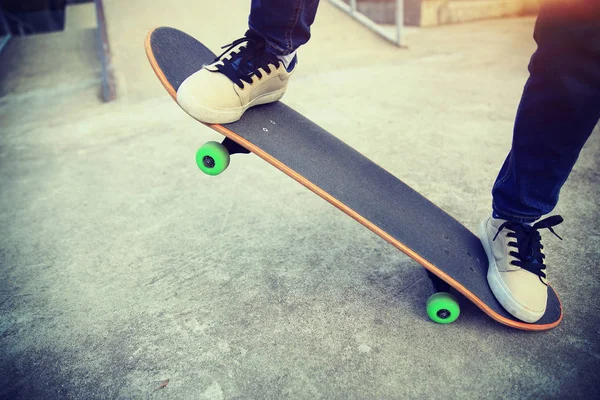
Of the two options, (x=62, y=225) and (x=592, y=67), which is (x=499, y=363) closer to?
(x=592, y=67)

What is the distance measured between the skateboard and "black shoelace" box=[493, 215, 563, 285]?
10 centimetres

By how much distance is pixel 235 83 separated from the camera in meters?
1.12

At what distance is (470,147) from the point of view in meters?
2.04

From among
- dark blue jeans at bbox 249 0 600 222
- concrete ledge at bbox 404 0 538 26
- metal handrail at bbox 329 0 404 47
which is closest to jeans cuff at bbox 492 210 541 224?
dark blue jeans at bbox 249 0 600 222

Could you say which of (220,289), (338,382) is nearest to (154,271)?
(220,289)

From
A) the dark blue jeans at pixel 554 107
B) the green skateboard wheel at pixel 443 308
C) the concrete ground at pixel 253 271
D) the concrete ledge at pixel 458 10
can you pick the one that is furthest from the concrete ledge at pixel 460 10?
the green skateboard wheel at pixel 443 308

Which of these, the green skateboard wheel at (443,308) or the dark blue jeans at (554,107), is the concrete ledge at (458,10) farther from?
the green skateboard wheel at (443,308)

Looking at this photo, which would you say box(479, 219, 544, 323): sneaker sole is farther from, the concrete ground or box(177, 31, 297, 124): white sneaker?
box(177, 31, 297, 124): white sneaker

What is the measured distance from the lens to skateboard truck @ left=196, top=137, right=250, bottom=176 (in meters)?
1.15

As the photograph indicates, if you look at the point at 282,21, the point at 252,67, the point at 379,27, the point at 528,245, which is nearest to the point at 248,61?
the point at 252,67

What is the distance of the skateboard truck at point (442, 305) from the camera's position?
1.01 metres

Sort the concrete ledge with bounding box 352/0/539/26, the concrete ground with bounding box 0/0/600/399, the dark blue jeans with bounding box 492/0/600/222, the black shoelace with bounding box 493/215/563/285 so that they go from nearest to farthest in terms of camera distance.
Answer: the dark blue jeans with bounding box 492/0/600/222
the concrete ground with bounding box 0/0/600/399
the black shoelace with bounding box 493/215/563/285
the concrete ledge with bounding box 352/0/539/26

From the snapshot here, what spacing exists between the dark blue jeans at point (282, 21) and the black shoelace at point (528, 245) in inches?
30.8

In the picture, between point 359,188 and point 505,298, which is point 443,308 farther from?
point 359,188
